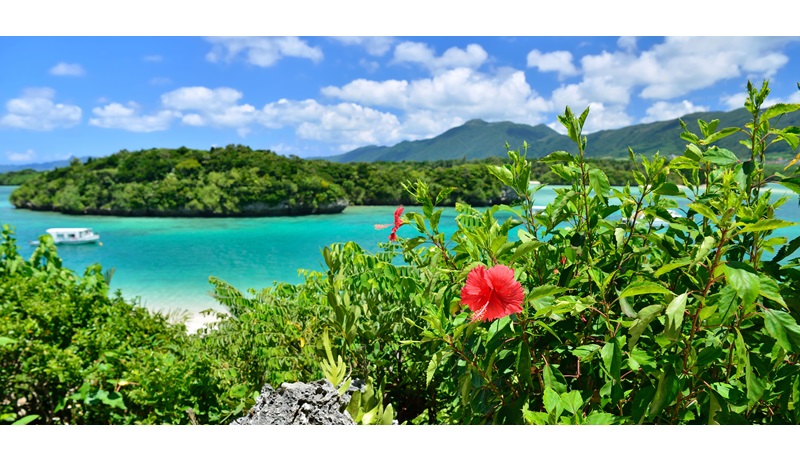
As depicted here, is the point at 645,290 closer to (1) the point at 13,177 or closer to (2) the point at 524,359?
(2) the point at 524,359

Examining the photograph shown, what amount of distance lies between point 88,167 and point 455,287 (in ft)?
181

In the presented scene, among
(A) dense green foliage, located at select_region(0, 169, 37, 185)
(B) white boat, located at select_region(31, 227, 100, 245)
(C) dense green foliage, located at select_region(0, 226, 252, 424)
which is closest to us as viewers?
(C) dense green foliage, located at select_region(0, 226, 252, 424)

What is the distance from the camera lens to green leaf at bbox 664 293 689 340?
79 cm

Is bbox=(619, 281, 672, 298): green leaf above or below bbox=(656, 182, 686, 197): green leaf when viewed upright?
below

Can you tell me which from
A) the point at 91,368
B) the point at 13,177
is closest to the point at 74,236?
the point at 91,368

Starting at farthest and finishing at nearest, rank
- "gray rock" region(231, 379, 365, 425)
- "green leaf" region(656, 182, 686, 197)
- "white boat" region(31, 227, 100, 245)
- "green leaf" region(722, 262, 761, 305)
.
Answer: "white boat" region(31, 227, 100, 245) → "gray rock" region(231, 379, 365, 425) → "green leaf" region(656, 182, 686, 197) → "green leaf" region(722, 262, 761, 305)

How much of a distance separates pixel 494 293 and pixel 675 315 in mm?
301

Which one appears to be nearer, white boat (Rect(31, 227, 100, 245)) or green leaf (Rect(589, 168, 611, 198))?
green leaf (Rect(589, 168, 611, 198))

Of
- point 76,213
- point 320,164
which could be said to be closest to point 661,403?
point 320,164

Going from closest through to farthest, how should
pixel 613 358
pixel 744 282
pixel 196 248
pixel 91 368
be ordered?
pixel 744 282, pixel 613 358, pixel 91 368, pixel 196 248

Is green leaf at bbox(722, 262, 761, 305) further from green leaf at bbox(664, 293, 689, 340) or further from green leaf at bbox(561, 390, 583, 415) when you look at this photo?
green leaf at bbox(561, 390, 583, 415)

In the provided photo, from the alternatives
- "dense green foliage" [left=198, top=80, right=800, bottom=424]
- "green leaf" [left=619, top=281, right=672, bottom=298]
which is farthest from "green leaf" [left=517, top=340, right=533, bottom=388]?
"green leaf" [left=619, top=281, right=672, bottom=298]

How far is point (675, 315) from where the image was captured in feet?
2.64
